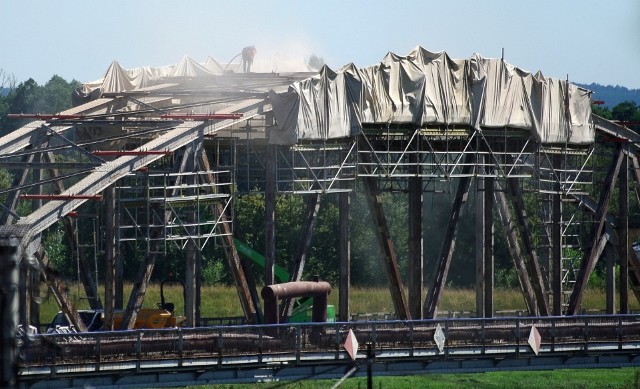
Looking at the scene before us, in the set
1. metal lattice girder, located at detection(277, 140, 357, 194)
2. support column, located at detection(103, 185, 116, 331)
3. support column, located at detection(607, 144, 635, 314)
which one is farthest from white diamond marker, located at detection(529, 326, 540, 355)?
support column, located at detection(607, 144, 635, 314)

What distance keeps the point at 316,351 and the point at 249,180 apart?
461 inches

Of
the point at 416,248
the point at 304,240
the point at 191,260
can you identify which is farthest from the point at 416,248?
the point at 191,260

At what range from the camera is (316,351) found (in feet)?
141

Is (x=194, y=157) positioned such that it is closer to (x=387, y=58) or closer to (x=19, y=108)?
(x=387, y=58)

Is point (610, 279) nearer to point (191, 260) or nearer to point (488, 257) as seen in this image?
point (488, 257)

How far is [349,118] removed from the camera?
5225cm

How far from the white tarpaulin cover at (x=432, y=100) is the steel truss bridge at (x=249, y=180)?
0.63 metres

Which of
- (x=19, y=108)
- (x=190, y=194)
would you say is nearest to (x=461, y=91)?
(x=190, y=194)

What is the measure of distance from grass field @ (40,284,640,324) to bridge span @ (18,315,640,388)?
30.4 m

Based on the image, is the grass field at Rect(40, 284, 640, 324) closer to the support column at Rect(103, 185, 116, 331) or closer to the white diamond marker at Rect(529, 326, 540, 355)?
the support column at Rect(103, 185, 116, 331)

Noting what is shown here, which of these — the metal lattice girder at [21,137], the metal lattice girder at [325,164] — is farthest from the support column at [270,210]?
the metal lattice girder at [21,137]

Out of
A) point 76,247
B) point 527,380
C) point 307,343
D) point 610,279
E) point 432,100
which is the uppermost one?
point 432,100

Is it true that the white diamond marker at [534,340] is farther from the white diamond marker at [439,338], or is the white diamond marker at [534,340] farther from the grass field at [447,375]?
the grass field at [447,375]

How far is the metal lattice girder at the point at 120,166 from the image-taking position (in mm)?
40625
